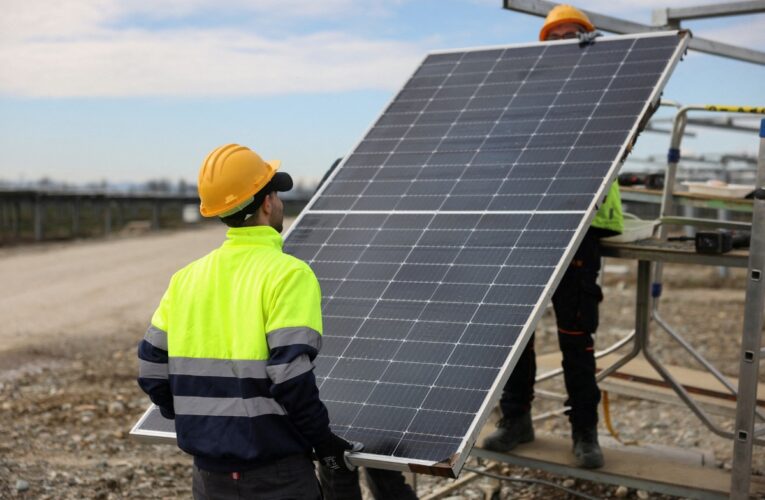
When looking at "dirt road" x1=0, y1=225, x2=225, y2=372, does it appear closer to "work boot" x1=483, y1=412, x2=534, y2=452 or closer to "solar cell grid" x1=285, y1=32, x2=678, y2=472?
"solar cell grid" x1=285, y1=32, x2=678, y2=472

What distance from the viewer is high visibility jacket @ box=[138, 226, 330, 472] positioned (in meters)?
3.44

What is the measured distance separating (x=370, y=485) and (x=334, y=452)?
121 centimetres

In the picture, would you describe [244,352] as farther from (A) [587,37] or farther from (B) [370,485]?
(A) [587,37]

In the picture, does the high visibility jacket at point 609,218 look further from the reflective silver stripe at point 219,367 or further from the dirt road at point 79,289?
the dirt road at point 79,289

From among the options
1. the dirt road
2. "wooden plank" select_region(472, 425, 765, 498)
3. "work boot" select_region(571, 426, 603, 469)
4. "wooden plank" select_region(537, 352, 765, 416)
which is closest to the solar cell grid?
Result: "work boot" select_region(571, 426, 603, 469)

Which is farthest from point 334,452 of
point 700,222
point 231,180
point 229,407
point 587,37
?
point 587,37

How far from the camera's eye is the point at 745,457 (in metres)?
5.09

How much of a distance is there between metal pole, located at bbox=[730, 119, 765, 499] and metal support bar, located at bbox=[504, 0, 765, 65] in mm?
2510

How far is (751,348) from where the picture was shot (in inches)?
199

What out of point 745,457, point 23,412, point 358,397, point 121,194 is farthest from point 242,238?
point 121,194

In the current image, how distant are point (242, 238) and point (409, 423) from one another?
1.13 m

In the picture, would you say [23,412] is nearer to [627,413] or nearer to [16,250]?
[627,413]

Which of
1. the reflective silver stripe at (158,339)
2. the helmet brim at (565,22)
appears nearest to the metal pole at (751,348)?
the helmet brim at (565,22)

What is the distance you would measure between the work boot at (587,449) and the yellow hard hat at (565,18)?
107 inches
